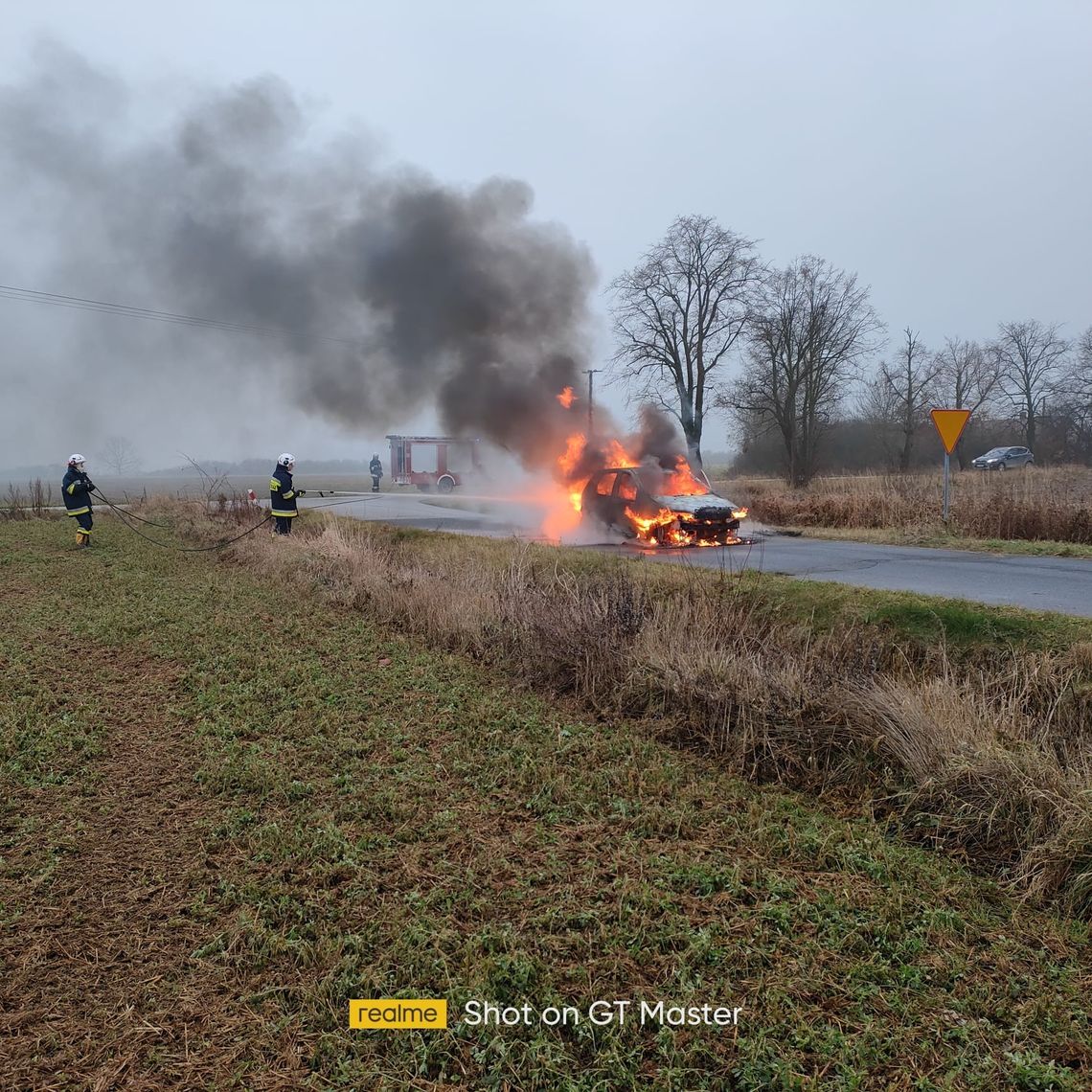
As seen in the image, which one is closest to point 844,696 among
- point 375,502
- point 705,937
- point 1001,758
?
point 1001,758

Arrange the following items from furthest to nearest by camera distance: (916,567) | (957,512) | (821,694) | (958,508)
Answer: (958,508), (957,512), (916,567), (821,694)

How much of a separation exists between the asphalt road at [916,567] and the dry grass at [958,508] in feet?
6.76

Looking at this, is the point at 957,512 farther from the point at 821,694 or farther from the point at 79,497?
the point at 79,497

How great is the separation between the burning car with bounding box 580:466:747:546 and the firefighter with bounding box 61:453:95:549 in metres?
9.34

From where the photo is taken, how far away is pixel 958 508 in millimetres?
13250

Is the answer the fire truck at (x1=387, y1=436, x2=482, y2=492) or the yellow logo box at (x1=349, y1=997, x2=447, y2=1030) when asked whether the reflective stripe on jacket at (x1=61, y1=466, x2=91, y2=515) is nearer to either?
the yellow logo box at (x1=349, y1=997, x2=447, y2=1030)

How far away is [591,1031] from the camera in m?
2.10

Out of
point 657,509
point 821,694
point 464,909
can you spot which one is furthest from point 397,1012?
point 657,509

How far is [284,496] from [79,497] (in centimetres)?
367

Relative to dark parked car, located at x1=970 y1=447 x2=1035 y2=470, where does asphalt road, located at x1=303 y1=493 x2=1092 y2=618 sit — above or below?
below

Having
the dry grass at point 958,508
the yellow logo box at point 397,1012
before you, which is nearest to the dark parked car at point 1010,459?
the dry grass at point 958,508

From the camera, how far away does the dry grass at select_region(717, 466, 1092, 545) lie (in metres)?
11.7

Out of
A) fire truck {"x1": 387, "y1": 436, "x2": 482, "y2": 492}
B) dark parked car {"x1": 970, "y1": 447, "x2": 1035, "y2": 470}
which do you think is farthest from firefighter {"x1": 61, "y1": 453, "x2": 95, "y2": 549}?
dark parked car {"x1": 970, "y1": 447, "x2": 1035, "y2": 470}

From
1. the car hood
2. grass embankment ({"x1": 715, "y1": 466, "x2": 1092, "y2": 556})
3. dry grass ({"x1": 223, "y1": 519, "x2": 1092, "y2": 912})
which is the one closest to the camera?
dry grass ({"x1": 223, "y1": 519, "x2": 1092, "y2": 912})
